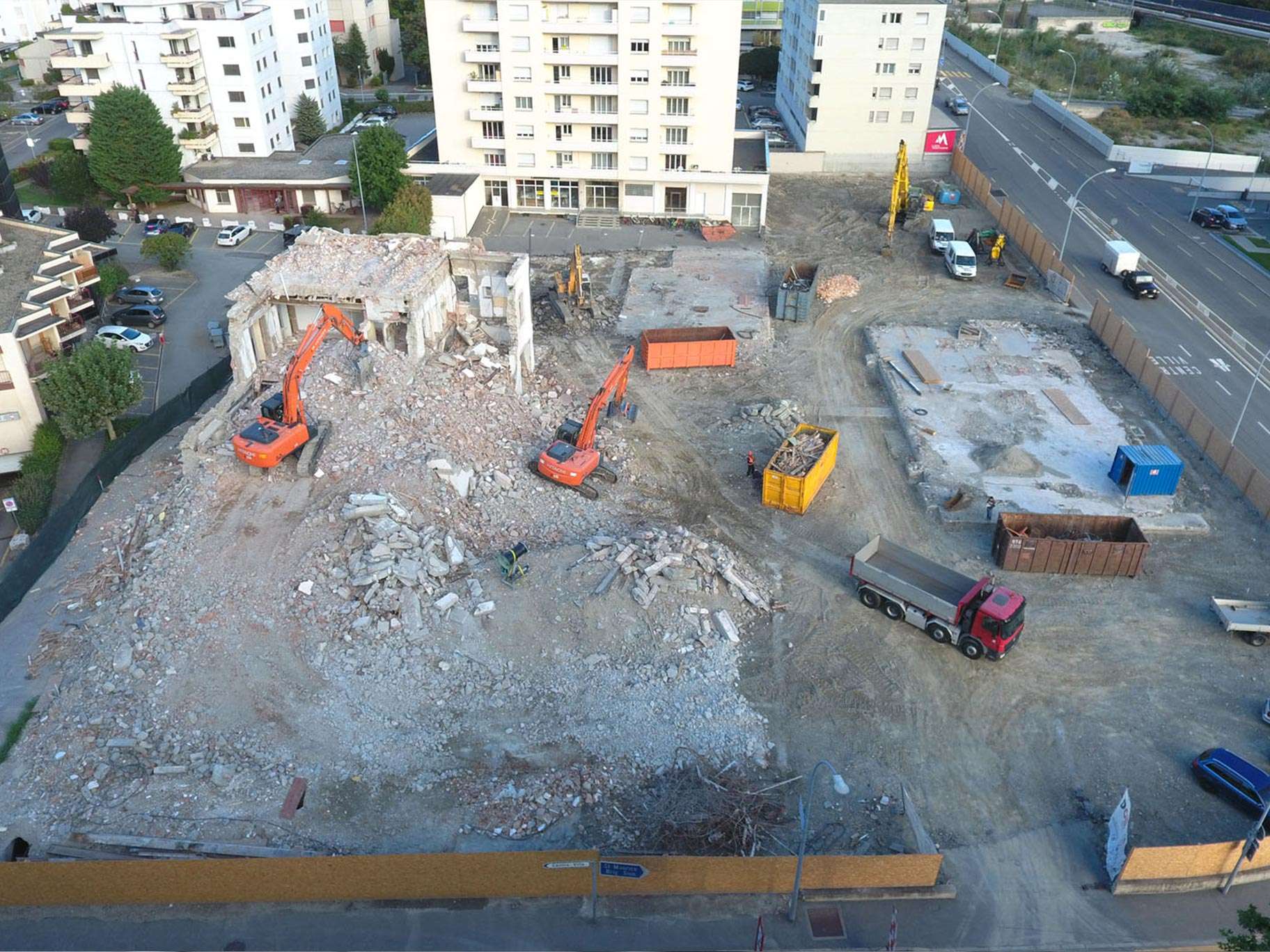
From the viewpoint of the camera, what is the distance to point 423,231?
178 ft

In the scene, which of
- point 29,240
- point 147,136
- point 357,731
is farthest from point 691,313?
point 147,136

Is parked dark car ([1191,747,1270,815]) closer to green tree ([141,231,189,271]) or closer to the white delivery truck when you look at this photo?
the white delivery truck

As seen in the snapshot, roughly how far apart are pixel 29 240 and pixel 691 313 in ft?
109

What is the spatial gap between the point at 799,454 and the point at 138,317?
3536 centimetres

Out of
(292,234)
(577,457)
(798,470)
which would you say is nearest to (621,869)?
(577,457)

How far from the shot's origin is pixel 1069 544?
102ft

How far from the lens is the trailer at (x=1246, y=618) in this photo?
2897 centimetres

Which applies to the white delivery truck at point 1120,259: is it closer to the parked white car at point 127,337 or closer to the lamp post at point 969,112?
the lamp post at point 969,112

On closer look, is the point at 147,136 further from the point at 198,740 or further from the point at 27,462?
the point at 198,740

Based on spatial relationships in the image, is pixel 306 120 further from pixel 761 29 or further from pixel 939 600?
pixel 939 600

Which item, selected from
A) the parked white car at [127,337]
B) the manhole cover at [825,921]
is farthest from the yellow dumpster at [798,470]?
the parked white car at [127,337]

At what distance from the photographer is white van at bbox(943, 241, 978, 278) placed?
53000 millimetres

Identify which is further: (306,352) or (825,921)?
(306,352)

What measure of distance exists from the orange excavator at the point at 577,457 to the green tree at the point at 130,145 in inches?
1611
